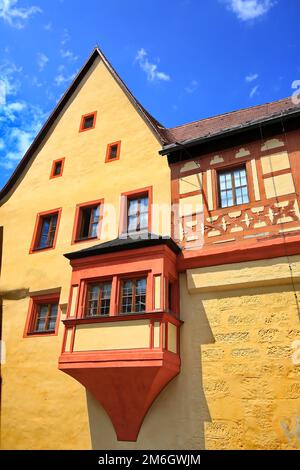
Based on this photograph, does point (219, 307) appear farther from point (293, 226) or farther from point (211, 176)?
point (211, 176)

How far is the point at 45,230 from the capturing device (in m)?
13.8

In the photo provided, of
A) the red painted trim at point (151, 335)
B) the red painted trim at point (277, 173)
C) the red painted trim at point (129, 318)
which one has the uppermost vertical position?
the red painted trim at point (277, 173)

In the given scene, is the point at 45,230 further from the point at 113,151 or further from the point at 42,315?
the point at 113,151

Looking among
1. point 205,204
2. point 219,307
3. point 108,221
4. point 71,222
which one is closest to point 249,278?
point 219,307

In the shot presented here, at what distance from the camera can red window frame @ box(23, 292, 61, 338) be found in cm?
1159

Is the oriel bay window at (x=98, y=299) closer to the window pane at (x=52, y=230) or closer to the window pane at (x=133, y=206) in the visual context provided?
the window pane at (x=133, y=206)

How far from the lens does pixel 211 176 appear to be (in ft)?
36.7

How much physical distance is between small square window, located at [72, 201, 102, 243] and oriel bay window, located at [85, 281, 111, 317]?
7.69ft

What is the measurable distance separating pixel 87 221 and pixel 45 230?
1.87m

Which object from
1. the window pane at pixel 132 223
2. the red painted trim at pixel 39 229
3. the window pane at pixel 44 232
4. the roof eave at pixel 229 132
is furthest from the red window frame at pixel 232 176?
the window pane at pixel 44 232

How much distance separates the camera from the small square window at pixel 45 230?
13337 millimetres

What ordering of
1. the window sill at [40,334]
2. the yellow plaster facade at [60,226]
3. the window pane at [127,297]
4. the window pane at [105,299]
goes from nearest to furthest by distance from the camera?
the window pane at [127,297] < the window pane at [105,299] < the yellow plaster facade at [60,226] < the window sill at [40,334]

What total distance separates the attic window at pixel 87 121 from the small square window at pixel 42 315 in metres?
7.01
